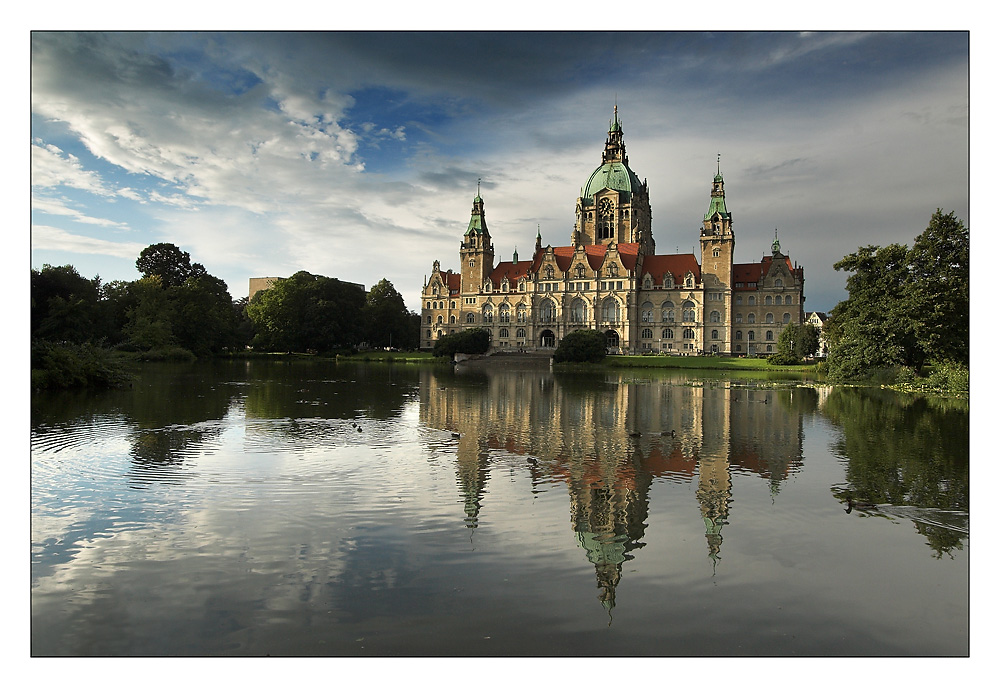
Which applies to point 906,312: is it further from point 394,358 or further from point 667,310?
point 667,310

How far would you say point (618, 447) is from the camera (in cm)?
1490

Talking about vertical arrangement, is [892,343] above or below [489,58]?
below

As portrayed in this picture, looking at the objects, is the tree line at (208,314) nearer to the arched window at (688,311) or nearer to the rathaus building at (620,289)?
the rathaus building at (620,289)

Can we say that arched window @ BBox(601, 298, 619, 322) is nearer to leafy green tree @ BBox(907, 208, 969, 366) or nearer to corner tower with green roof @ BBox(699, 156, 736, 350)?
corner tower with green roof @ BBox(699, 156, 736, 350)

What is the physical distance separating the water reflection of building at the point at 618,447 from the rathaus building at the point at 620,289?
5948 cm

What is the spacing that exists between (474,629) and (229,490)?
6098 mm

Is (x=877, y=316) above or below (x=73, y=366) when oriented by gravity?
above

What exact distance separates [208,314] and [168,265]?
17453 mm

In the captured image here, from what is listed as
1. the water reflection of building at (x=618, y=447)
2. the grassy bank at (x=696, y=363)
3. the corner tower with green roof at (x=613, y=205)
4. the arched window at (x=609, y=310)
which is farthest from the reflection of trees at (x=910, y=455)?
the corner tower with green roof at (x=613, y=205)

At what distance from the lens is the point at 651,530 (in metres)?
8.67

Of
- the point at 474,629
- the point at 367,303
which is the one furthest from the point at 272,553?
the point at 367,303

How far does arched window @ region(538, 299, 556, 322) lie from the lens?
9338 cm

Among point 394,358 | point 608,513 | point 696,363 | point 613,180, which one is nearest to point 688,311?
point 613,180

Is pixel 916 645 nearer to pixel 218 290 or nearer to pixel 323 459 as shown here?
pixel 323 459
